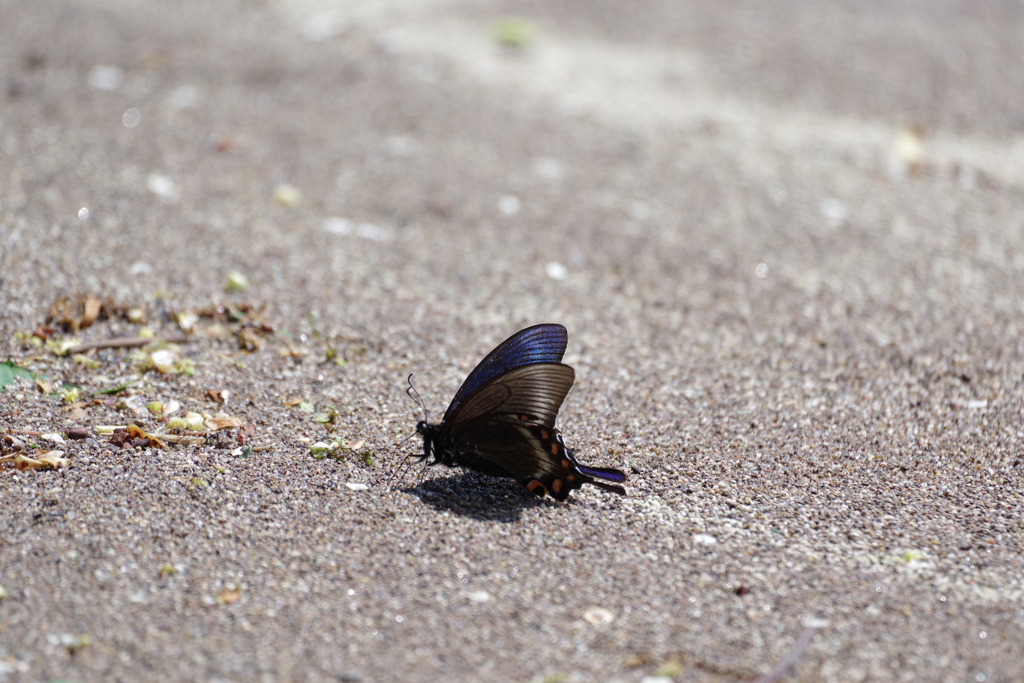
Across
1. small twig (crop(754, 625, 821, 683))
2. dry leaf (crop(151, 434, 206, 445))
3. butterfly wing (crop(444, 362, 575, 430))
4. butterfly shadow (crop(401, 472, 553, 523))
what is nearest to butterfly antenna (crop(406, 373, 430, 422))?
butterfly shadow (crop(401, 472, 553, 523))

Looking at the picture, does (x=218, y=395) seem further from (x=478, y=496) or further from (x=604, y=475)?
(x=604, y=475)

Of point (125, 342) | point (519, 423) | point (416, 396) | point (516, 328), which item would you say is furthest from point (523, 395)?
point (125, 342)

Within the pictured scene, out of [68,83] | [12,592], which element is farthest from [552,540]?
[68,83]

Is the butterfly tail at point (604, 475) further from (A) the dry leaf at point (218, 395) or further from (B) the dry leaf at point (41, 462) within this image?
(B) the dry leaf at point (41, 462)

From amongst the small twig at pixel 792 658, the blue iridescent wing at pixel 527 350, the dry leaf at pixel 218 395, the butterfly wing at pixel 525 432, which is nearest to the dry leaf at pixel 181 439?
the dry leaf at pixel 218 395

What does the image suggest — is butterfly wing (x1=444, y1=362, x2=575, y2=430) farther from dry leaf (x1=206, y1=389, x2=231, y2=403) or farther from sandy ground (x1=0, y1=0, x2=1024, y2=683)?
dry leaf (x1=206, y1=389, x2=231, y2=403)

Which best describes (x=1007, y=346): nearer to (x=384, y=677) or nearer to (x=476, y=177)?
(x=476, y=177)
